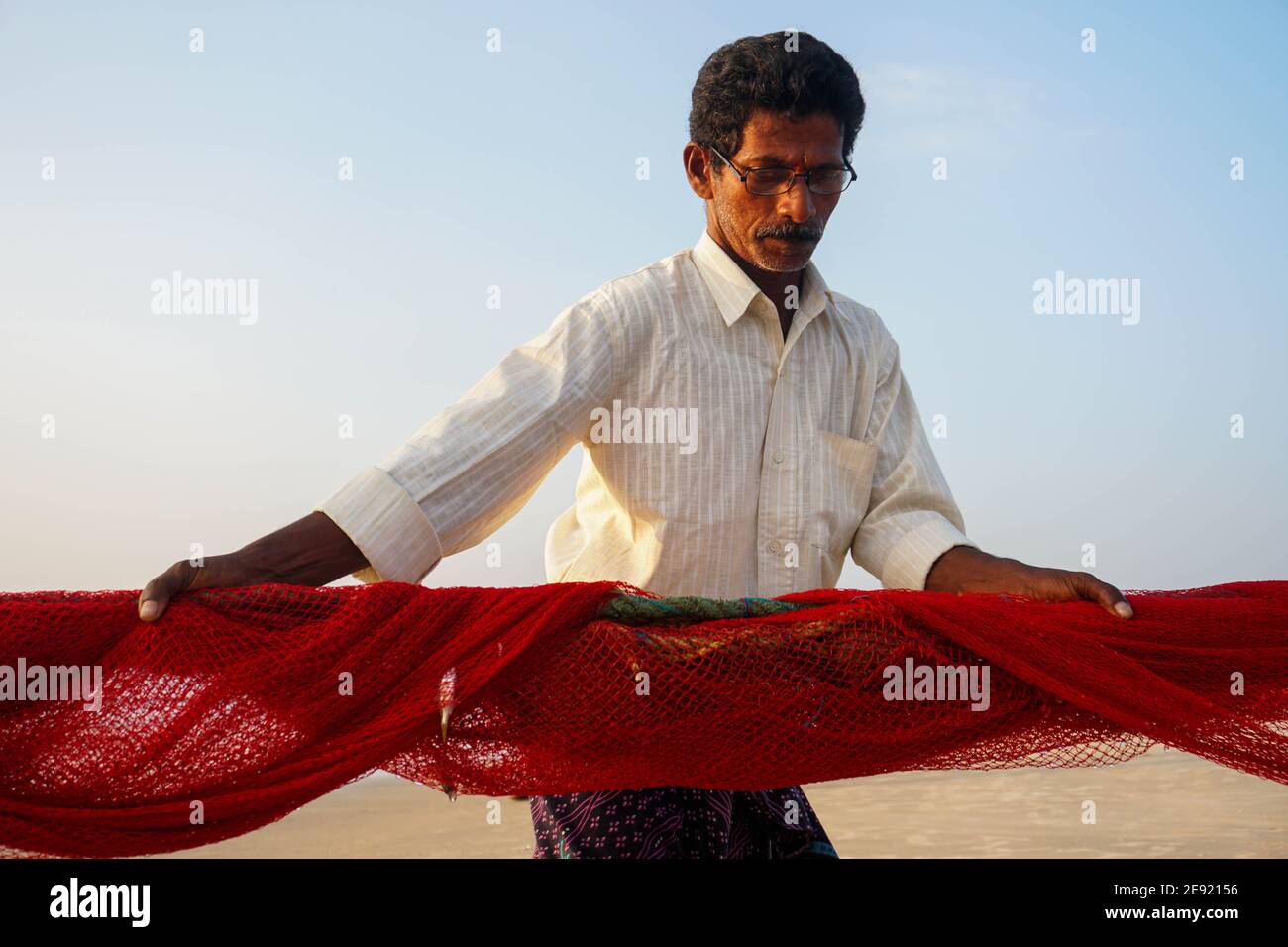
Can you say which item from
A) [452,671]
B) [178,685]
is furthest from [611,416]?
[178,685]

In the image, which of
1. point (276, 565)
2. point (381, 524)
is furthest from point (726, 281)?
point (276, 565)

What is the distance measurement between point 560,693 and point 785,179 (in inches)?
57.7

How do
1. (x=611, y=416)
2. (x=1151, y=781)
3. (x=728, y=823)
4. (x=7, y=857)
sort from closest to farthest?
(x=7, y=857), (x=728, y=823), (x=611, y=416), (x=1151, y=781)

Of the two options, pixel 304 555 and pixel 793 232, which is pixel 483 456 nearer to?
pixel 304 555

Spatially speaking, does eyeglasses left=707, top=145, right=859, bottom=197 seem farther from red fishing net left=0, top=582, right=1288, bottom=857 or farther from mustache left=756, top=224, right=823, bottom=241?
red fishing net left=0, top=582, right=1288, bottom=857

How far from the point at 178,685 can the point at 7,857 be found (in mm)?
450

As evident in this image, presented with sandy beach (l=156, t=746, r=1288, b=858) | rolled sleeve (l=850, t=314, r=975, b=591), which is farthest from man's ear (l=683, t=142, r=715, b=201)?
sandy beach (l=156, t=746, r=1288, b=858)

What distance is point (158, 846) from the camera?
91.5 inches

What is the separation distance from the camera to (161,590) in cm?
233

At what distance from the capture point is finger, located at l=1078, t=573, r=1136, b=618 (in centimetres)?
260

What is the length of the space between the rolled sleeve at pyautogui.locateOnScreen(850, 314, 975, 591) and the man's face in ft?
1.88

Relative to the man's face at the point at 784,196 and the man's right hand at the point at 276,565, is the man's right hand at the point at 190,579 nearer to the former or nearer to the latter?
the man's right hand at the point at 276,565

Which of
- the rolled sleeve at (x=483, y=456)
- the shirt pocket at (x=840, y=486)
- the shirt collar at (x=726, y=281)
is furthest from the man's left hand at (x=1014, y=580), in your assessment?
the rolled sleeve at (x=483, y=456)
